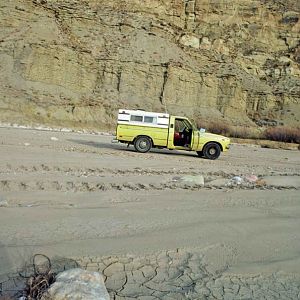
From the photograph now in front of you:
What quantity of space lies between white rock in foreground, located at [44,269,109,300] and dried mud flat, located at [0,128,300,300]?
0.31 meters

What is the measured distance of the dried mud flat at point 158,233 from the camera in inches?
138

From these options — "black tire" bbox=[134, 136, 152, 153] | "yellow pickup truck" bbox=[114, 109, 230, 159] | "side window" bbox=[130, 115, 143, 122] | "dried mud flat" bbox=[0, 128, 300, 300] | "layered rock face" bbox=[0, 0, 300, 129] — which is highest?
"layered rock face" bbox=[0, 0, 300, 129]

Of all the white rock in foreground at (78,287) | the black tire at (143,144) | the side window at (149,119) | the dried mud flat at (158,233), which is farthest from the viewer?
the black tire at (143,144)

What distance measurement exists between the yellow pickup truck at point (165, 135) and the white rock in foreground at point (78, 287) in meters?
12.8

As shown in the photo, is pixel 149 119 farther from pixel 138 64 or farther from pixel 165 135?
pixel 138 64

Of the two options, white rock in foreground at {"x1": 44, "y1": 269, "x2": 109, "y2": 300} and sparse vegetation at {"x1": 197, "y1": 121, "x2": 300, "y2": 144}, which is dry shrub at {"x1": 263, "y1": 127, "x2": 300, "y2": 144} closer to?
sparse vegetation at {"x1": 197, "y1": 121, "x2": 300, "y2": 144}

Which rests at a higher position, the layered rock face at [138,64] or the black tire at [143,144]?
the layered rock face at [138,64]

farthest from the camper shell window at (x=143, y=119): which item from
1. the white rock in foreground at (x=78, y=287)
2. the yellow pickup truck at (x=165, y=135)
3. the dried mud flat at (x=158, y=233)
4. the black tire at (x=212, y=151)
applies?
the white rock in foreground at (x=78, y=287)

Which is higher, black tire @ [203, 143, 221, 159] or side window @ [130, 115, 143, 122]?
side window @ [130, 115, 143, 122]

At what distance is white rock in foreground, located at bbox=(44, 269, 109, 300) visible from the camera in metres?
2.72

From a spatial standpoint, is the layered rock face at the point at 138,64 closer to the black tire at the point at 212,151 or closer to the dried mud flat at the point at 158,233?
the black tire at the point at 212,151

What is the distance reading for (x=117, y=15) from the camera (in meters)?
46.2

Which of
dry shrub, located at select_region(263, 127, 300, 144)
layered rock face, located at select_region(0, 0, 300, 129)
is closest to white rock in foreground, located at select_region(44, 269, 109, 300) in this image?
dry shrub, located at select_region(263, 127, 300, 144)

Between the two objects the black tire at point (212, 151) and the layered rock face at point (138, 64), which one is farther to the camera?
the layered rock face at point (138, 64)
